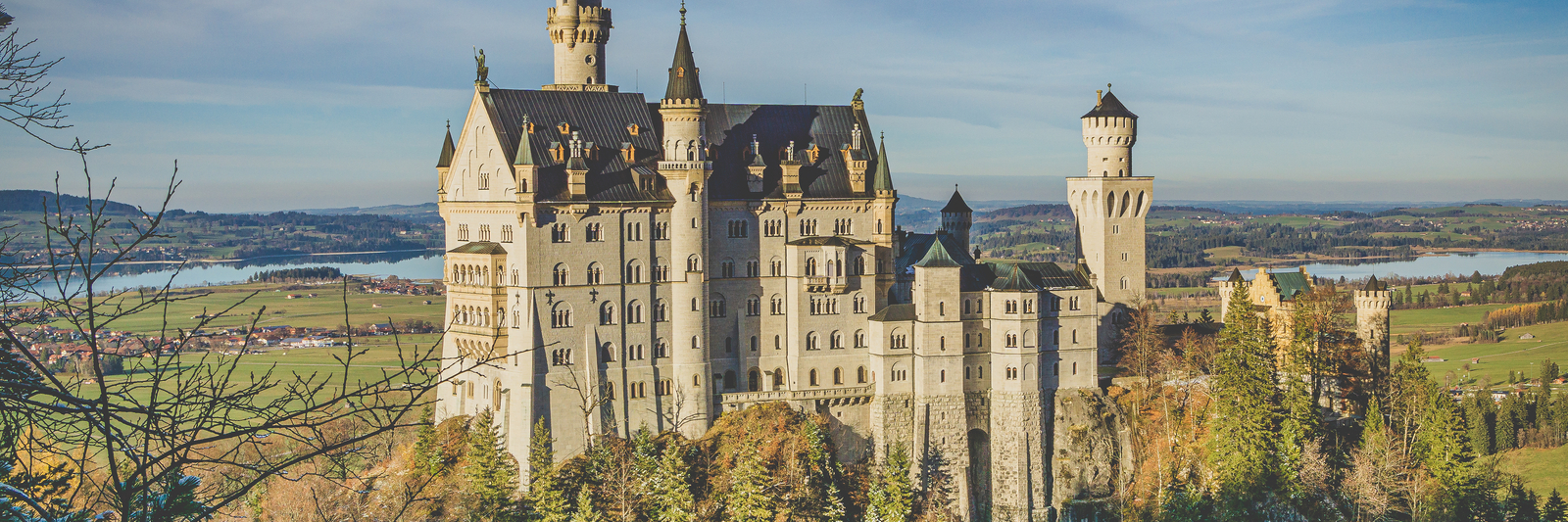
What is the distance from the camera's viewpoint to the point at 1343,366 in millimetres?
78938

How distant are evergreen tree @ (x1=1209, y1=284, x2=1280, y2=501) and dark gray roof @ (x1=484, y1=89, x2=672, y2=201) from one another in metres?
30.8

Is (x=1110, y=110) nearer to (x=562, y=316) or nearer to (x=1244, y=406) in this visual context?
(x=1244, y=406)

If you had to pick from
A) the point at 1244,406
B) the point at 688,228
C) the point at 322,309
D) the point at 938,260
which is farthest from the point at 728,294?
the point at 322,309

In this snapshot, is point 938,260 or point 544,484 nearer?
point 544,484

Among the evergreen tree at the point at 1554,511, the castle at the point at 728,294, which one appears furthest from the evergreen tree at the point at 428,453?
the evergreen tree at the point at 1554,511

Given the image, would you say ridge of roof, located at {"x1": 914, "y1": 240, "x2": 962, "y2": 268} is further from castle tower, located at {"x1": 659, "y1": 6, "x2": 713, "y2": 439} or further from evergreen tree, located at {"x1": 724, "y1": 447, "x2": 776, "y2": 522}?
evergreen tree, located at {"x1": 724, "y1": 447, "x2": 776, "y2": 522}

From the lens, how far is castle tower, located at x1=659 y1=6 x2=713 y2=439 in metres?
73.6

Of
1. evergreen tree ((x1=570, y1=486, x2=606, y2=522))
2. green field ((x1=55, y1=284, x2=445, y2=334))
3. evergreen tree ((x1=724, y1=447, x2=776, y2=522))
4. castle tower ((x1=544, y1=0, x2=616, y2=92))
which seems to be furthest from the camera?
green field ((x1=55, y1=284, x2=445, y2=334))

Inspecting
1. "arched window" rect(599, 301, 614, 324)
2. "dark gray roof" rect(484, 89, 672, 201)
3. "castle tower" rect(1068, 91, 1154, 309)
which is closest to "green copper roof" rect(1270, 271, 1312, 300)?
"castle tower" rect(1068, 91, 1154, 309)

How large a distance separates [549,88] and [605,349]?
51.8ft

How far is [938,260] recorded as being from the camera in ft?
251

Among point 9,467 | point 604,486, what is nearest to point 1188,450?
point 604,486

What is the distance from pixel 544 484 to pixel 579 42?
2644 cm

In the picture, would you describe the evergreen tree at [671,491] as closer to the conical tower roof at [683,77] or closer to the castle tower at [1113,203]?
the conical tower roof at [683,77]
